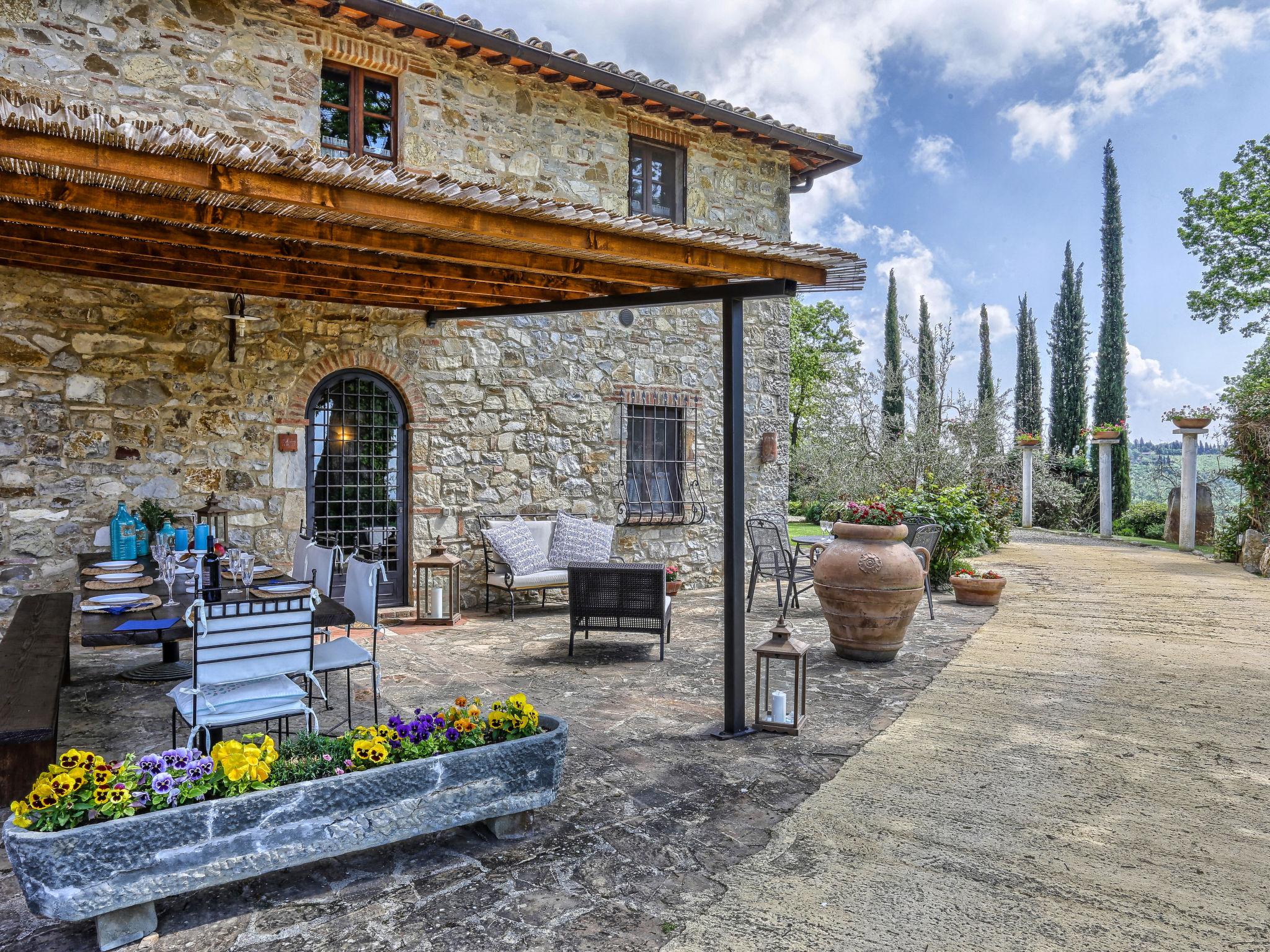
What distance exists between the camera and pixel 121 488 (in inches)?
218

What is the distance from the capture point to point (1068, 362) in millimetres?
19609

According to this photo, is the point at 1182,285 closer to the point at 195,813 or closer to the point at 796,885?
the point at 796,885

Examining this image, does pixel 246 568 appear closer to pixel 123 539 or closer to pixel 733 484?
pixel 123 539

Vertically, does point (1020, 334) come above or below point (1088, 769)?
above

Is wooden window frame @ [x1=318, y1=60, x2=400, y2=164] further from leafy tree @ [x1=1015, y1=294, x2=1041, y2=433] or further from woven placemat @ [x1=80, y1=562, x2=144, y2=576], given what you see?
leafy tree @ [x1=1015, y1=294, x2=1041, y2=433]

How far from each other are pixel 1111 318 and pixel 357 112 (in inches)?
725

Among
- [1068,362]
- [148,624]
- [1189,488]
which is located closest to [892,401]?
[1189,488]

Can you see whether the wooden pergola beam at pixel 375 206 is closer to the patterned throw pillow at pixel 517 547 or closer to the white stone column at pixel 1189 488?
the patterned throw pillow at pixel 517 547

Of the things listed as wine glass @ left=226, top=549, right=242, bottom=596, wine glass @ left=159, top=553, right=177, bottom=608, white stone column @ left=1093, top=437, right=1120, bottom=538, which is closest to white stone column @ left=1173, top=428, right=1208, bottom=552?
white stone column @ left=1093, top=437, right=1120, bottom=538

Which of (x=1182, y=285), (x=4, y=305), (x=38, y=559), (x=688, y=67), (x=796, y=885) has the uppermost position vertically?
(x=688, y=67)

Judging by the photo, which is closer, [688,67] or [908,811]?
[908,811]

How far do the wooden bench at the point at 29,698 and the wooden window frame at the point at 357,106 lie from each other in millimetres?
4197

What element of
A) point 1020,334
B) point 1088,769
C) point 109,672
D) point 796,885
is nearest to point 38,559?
point 109,672

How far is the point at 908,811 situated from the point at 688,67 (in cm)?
1000
